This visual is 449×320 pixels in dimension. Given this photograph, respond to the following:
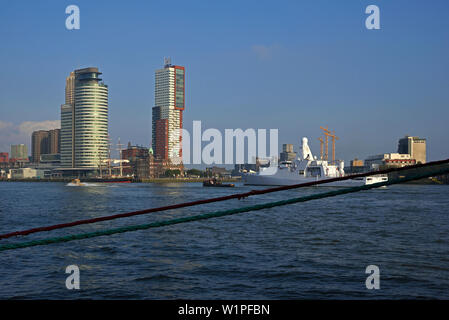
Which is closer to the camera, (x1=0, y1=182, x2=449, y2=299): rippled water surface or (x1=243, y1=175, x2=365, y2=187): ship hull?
(x1=0, y1=182, x2=449, y2=299): rippled water surface

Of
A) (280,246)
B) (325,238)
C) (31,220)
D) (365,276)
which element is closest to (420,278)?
(365,276)

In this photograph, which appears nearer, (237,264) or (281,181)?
(237,264)

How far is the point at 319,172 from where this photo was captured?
297ft

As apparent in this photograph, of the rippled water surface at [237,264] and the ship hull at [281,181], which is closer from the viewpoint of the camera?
the rippled water surface at [237,264]

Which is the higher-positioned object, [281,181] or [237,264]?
[237,264]

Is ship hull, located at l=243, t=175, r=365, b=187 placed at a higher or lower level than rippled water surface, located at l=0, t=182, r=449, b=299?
lower

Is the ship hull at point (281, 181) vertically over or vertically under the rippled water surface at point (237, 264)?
under

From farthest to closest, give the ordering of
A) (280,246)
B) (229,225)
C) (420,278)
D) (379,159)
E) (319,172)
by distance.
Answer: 1. (379,159)
2. (319,172)
3. (229,225)
4. (280,246)
5. (420,278)

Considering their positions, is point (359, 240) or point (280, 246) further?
point (359, 240)
